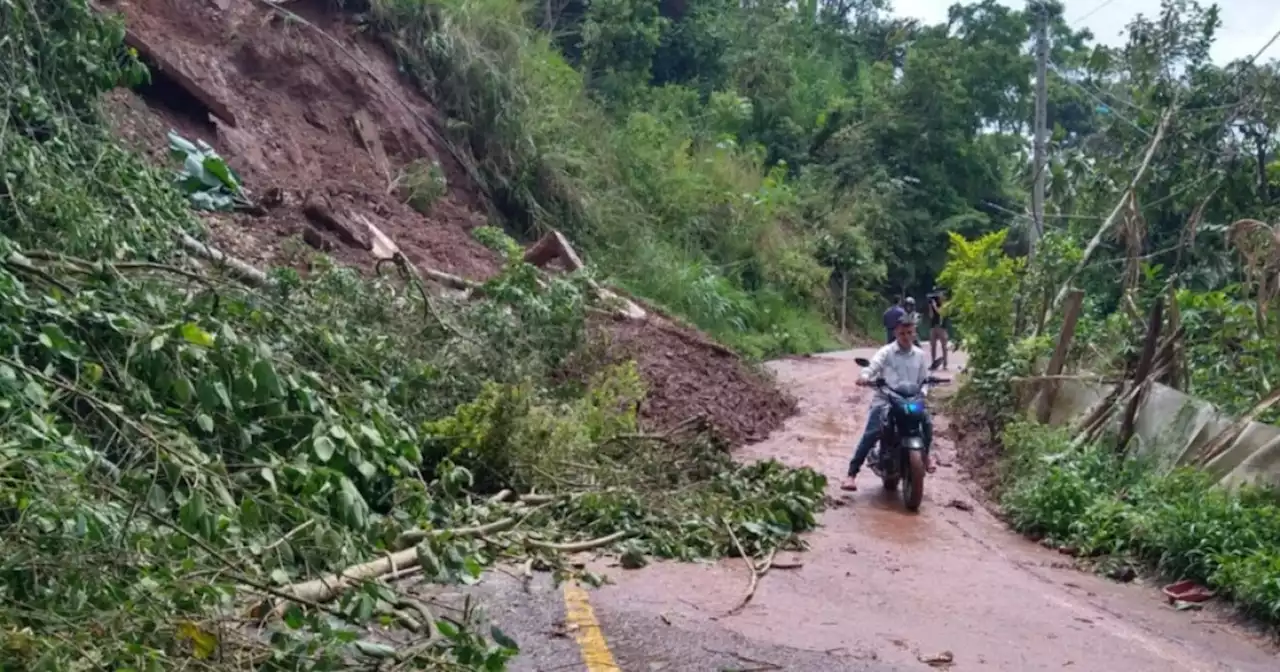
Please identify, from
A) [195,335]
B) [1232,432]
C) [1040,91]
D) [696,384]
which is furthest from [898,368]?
[1040,91]

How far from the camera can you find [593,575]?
6406 mm

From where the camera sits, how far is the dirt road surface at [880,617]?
5238 mm

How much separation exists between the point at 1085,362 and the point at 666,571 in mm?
7200

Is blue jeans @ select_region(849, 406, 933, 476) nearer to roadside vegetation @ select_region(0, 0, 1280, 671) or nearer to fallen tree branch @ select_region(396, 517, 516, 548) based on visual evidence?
roadside vegetation @ select_region(0, 0, 1280, 671)

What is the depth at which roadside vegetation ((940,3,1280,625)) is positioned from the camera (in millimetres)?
7996

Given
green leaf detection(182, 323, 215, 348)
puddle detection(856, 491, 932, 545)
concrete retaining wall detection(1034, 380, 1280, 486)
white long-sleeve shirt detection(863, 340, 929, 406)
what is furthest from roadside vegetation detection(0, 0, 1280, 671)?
white long-sleeve shirt detection(863, 340, 929, 406)

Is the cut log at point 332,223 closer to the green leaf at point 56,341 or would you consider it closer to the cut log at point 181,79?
the cut log at point 181,79

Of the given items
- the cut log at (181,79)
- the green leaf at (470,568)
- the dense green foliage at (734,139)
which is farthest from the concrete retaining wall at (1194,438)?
the dense green foliage at (734,139)

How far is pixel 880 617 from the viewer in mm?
6215

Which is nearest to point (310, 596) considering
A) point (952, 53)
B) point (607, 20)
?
point (607, 20)

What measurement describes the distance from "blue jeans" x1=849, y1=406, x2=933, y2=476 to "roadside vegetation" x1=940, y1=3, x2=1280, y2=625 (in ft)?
3.23

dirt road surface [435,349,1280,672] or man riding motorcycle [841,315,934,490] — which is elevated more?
man riding motorcycle [841,315,934,490]

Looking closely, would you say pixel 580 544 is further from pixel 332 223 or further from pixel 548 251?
pixel 548 251

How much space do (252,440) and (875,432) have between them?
5.30 meters
